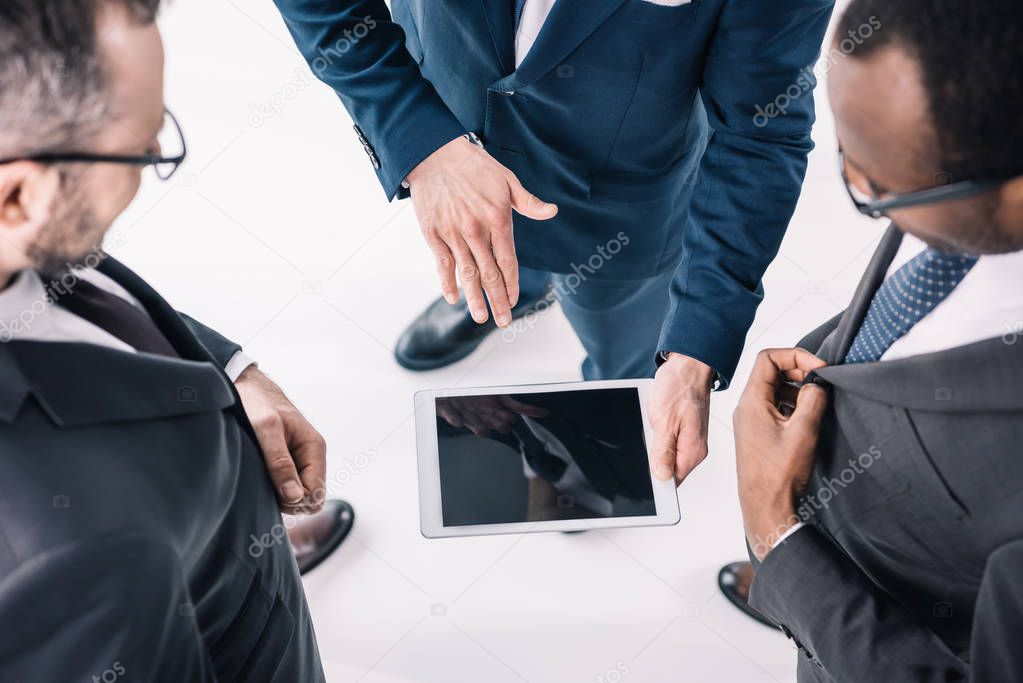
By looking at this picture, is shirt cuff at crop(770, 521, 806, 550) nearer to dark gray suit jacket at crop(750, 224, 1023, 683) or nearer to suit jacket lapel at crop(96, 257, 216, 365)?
dark gray suit jacket at crop(750, 224, 1023, 683)

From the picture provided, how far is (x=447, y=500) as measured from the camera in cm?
137

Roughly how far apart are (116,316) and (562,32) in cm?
70

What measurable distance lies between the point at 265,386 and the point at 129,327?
44 cm

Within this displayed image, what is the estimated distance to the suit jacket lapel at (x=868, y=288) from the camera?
1063 mm

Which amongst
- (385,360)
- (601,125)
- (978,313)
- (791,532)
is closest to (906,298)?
(978,313)

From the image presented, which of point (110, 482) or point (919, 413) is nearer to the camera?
point (110, 482)

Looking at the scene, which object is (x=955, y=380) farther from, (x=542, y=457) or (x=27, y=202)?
(x=27, y=202)

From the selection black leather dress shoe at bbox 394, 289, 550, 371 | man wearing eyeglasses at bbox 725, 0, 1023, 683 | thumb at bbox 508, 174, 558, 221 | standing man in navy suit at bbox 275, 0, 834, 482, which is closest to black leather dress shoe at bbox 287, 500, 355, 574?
black leather dress shoe at bbox 394, 289, 550, 371

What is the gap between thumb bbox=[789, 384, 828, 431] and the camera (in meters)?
1.04

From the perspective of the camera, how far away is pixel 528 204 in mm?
1295

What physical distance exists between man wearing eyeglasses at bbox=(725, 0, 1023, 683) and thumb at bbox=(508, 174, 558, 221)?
371 mm

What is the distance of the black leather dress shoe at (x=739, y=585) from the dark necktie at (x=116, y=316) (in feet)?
4.49

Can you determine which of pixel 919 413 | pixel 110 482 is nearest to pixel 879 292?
pixel 919 413

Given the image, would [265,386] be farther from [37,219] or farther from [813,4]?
[813,4]
